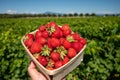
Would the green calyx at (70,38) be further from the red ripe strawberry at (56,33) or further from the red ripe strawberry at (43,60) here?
the red ripe strawberry at (43,60)

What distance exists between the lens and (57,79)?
2.17 metres

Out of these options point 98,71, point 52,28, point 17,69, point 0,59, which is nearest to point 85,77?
point 98,71

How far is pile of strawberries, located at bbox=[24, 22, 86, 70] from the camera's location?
7.06ft

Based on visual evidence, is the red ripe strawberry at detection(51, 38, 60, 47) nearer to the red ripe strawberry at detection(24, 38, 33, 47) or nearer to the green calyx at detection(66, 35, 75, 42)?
the green calyx at detection(66, 35, 75, 42)

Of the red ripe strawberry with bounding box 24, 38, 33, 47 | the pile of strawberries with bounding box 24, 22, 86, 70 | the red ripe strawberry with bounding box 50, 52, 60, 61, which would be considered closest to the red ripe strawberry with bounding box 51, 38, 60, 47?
the pile of strawberries with bounding box 24, 22, 86, 70

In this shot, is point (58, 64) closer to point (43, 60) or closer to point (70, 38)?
point (43, 60)

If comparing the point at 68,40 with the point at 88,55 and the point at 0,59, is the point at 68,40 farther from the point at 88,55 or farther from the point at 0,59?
the point at 0,59

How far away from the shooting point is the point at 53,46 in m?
2.24

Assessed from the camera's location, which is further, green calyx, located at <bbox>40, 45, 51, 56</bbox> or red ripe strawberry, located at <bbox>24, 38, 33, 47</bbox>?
red ripe strawberry, located at <bbox>24, 38, 33, 47</bbox>

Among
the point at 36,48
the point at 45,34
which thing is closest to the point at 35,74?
the point at 36,48

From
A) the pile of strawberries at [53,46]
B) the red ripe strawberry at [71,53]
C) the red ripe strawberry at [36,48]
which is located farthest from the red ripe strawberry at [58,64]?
the red ripe strawberry at [36,48]

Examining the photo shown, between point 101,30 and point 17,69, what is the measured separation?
360 centimetres

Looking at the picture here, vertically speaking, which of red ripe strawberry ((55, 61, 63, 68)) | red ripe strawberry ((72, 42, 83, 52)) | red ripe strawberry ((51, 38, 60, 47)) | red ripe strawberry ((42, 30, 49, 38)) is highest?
red ripe strawberry ((42, 30, 49, 38))

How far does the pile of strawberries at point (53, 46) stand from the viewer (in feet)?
7.06
